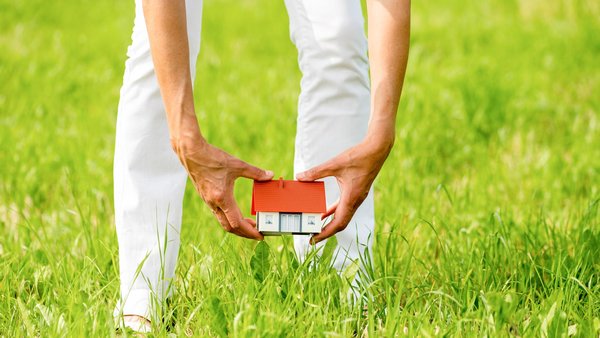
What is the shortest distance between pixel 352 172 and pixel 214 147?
0.92 ft

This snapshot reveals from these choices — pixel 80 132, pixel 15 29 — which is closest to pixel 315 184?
pixel 80 132

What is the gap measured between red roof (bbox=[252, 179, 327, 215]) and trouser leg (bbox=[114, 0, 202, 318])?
0.26 metres

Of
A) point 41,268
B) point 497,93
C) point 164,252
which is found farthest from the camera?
point 497,93

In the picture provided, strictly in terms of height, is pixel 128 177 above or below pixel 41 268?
above

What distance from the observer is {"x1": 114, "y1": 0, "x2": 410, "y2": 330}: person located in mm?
1716

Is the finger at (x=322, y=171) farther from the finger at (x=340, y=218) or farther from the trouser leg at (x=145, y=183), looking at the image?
the trouser leg at (x=145, y=183)

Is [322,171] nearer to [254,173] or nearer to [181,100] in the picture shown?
[254,173]

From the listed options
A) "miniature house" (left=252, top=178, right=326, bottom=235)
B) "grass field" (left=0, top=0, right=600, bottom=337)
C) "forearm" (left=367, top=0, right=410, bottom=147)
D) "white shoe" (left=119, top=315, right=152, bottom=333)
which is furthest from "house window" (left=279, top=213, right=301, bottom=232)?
"white shoe" (left=119, top=315, right=152, bottom=333)

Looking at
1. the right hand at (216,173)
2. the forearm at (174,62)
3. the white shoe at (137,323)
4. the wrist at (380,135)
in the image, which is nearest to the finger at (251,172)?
the right hand at (216,173)

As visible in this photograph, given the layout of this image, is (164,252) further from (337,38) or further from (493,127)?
(493,127)

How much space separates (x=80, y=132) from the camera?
343 centimetres

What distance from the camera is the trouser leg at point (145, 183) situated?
6.28 feet

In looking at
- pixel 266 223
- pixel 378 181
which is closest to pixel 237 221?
pixel 266 223

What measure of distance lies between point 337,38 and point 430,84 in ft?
7.06
